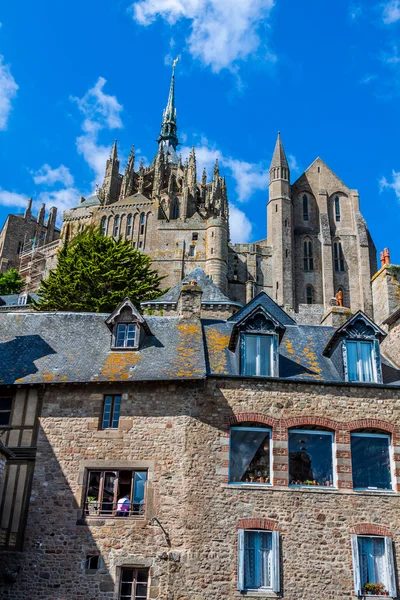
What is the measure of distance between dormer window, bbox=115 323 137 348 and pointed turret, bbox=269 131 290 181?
2069 inches

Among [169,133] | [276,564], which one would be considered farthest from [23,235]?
[276,564]

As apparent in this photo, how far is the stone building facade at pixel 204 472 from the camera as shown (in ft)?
47.1

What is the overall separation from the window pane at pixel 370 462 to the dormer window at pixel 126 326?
6159 mm

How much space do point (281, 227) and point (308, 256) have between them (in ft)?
14.3

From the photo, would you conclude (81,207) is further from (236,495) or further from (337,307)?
(236,495)

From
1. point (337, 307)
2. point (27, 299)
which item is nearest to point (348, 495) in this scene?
point (337, 307)

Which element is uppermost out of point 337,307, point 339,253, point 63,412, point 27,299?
point 339,253

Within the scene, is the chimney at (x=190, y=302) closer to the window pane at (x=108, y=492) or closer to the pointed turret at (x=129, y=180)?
the window pane at (x=108, y=492)

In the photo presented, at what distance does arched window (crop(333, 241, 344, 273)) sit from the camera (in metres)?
65.9

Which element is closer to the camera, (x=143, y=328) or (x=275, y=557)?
(x=275, y=557)

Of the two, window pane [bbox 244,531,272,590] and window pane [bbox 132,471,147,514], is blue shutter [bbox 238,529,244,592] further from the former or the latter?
window pane [bbox 132,471,147,514]

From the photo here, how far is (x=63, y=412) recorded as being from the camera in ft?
52.1

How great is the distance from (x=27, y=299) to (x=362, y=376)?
115 ft

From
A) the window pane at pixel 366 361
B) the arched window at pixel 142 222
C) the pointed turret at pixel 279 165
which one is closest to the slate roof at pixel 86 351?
the window pane at pixel 366 361
